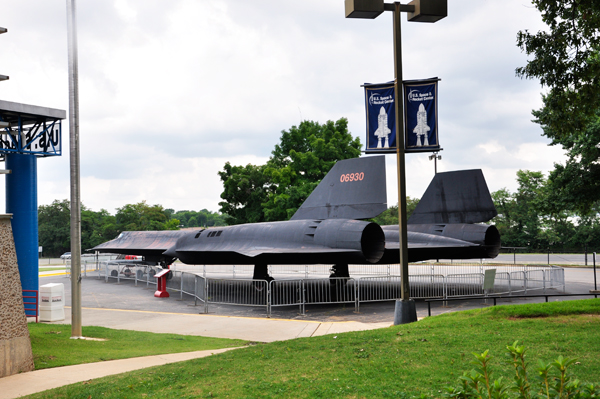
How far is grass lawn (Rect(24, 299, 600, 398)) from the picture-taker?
5.44 meters

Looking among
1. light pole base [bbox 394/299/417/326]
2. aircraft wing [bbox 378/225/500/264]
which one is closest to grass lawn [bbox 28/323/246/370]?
light pole base [bbox 394/299/417/326]

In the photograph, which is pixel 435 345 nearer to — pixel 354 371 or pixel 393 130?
pixel 354 371

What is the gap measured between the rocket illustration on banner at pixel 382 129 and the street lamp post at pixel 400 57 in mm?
253

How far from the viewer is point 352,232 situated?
50.7 ft

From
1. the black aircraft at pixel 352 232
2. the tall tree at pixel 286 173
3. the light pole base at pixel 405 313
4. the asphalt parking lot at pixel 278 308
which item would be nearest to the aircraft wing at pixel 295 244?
the black aircraft at pixel 352 232

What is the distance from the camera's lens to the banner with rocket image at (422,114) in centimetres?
1048

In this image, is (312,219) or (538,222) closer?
(312,219)

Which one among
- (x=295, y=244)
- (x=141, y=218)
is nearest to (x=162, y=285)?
(x=295, y=244)

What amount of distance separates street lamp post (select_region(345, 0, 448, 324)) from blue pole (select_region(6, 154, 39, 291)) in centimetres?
1256

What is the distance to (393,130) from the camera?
1056 cm

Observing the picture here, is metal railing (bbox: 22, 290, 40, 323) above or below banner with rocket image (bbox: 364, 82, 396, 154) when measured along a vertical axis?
below

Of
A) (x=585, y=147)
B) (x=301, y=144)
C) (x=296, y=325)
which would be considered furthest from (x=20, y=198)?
(x=301, y=144)

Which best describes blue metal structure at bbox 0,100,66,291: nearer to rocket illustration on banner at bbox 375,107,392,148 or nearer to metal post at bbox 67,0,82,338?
metal post at bbox 67,0,82,338

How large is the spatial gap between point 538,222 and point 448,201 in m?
42.2
